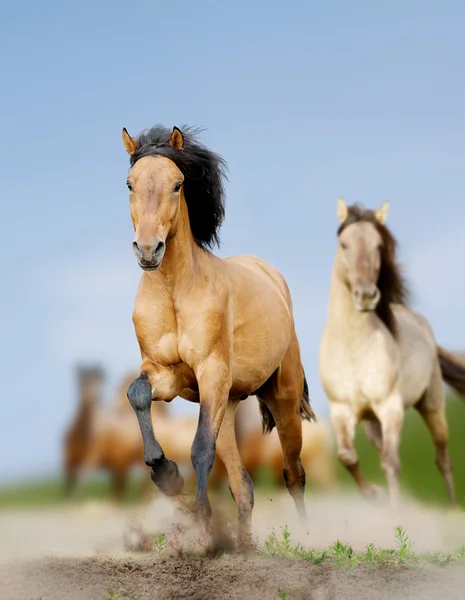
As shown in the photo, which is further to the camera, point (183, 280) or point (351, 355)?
point (351, 355)

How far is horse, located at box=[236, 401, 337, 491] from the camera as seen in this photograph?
11680mm

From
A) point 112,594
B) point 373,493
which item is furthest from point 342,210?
point 112,594

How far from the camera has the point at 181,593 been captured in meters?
5.10

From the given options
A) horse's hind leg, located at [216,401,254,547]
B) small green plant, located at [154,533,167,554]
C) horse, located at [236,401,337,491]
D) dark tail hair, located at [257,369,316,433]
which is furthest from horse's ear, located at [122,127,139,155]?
horse, located at [236,401,337,491]

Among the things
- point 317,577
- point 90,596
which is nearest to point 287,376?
point 317,577

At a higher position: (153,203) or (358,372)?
(153,203)

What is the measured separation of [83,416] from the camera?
11.6 m

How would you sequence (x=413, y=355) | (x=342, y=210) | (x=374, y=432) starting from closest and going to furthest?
(x=342, y=210), (x=374, y=432), (x=413, y=355)

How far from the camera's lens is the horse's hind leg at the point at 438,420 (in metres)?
11.9

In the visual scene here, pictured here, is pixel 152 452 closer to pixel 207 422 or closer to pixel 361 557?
pixel 207 422

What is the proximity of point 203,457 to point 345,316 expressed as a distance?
4.96m

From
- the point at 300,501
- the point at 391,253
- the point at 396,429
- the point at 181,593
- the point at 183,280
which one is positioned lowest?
the point at 181,593

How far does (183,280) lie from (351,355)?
4528mm

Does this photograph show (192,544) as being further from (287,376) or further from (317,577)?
(287,376)
